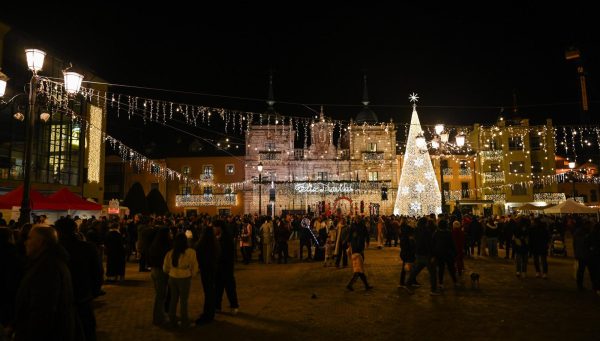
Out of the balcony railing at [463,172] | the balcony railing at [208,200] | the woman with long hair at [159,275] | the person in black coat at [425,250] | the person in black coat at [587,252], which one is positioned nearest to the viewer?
the woman with long hair at [159,275]

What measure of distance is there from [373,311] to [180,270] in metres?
3.81

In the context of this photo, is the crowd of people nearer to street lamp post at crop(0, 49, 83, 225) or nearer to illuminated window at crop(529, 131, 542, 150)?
street lamp post at crop(0, 49, 83, 225)

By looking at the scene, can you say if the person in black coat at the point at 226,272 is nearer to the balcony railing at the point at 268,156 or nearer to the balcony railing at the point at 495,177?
the balcony railing at the point at 268,156

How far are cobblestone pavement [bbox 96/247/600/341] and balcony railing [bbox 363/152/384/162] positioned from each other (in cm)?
3596

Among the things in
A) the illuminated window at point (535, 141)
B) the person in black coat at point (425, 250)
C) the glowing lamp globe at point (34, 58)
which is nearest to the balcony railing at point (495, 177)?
the illuminated window at point (535, 141)

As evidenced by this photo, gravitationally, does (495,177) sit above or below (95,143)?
below

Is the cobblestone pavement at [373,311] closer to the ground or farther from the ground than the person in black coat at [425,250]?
closer to the ground

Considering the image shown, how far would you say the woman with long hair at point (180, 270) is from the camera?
738cm

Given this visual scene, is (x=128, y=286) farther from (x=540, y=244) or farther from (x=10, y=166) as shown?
(x=10, y=166)

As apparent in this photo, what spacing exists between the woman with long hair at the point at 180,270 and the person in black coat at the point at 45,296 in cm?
332

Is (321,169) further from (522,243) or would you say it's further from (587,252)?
(587,252)

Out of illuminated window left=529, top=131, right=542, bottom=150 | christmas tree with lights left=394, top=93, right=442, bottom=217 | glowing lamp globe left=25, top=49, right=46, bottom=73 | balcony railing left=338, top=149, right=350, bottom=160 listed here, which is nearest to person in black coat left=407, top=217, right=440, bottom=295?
glowing lamp globe left=25, top=49, right=46, bottom=73

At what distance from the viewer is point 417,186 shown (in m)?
29.2

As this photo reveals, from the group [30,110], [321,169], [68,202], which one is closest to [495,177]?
[321,169]
